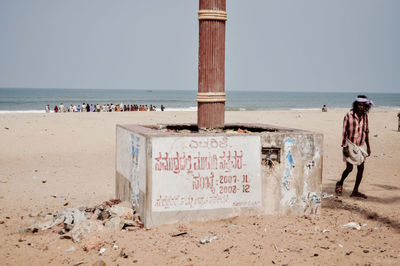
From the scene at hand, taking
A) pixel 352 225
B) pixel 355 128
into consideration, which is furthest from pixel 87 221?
pixel 355 128

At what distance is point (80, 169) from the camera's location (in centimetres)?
1406

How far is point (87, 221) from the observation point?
7.00 meters

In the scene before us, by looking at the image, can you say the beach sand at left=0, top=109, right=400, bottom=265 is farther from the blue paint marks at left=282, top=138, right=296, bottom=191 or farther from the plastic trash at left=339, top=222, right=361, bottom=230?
the blue paint marks at left=282, top=138, right=296, bottom=191

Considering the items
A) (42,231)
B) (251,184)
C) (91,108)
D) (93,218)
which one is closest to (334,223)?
(251,184)

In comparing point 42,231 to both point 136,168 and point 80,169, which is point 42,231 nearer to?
point 136,168

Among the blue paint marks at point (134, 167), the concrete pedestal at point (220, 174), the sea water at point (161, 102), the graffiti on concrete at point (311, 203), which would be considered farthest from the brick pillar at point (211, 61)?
the sea water at point (161, 102)

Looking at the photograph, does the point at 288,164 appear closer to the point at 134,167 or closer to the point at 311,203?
the point at 311,203

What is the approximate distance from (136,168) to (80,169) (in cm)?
720

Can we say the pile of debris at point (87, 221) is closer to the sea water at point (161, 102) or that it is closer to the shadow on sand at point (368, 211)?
the shadow on sand at point (368, 211)

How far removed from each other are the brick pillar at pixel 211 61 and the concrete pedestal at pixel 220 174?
0.91 metres

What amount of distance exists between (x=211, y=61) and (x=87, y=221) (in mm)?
3385

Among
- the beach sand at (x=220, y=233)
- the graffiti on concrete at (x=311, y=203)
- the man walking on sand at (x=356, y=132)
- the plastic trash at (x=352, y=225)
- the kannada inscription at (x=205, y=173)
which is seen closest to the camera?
the beach sand at (x=220, y=233)

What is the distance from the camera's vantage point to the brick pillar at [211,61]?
7.84 metres

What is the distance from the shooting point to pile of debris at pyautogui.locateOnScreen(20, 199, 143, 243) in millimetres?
6875
